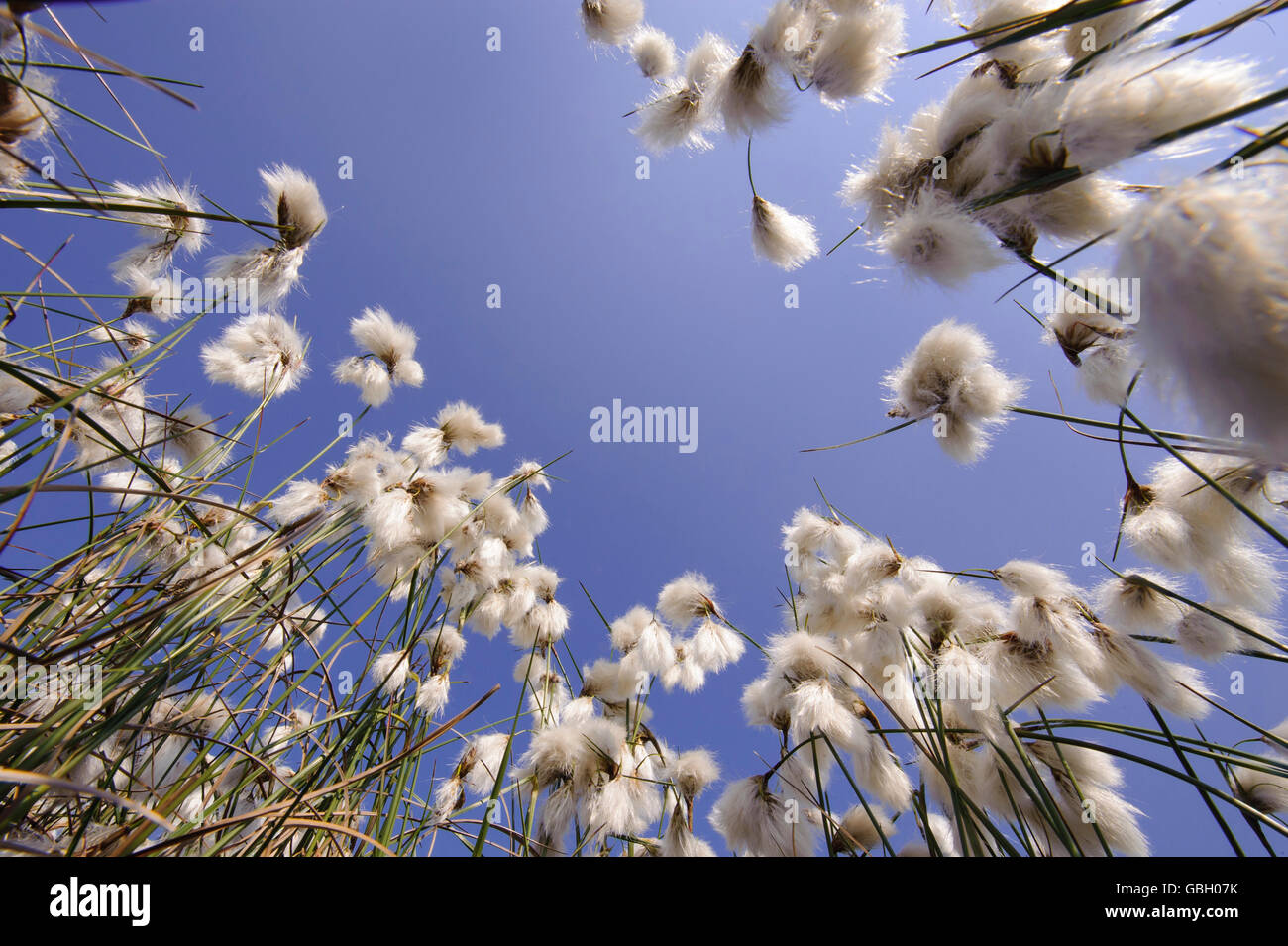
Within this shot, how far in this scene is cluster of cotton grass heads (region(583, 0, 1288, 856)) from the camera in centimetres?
41

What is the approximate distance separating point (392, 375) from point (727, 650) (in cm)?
158

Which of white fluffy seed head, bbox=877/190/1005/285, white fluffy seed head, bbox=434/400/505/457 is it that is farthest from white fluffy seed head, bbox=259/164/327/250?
white fluffy seed head, bbox=877/190/1005/285

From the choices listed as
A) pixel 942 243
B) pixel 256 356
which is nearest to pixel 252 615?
pixel 256 356

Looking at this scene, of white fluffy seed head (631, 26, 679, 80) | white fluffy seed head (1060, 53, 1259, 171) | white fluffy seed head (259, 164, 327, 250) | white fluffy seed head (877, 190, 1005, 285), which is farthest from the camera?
white fluffy seed head (631, 26, 679, 80)

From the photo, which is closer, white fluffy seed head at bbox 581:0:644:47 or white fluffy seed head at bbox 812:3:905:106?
white fluffy seed head at bbox 812:3:905:106

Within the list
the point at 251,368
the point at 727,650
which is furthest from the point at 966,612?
the point at 251,368

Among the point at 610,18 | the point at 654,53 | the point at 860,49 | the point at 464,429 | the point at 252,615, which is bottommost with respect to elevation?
the point at 252,615

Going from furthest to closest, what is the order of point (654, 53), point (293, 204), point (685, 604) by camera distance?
point (685, 604), point (654, 53), point (293, 204)

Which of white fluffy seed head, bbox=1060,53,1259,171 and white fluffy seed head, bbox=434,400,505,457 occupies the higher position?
white fluffy seed head, bbox=434,400,505,457

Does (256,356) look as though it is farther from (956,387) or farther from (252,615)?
(956,387)

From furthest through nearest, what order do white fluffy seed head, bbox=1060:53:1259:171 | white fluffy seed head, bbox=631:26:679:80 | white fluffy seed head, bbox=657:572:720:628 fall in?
white fluffy seed head, bbox=657:572:720:628
white fluffy seed head, bbox=631:26:679:80
white fluffy seed head, bbox=1060:53:1259:171

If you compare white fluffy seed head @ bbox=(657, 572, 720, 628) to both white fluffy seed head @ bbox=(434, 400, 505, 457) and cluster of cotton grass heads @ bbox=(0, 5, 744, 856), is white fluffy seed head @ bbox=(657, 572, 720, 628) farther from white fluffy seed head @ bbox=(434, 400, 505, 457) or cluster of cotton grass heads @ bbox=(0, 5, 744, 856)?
white fluffy seed head @ bbox=(434, 400, 505, 457)

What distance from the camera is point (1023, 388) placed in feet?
3.01

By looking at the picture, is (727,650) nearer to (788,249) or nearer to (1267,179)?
(788,249)
